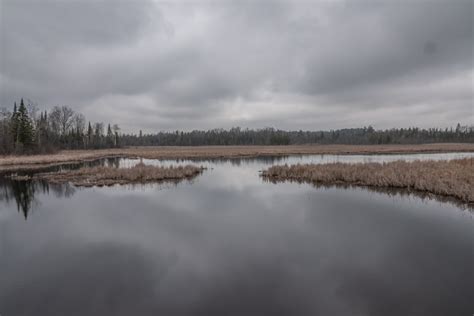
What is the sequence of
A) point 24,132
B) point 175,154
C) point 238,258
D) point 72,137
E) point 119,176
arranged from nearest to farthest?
point 238,258
point 119,176
point 24,132
point 175,154
point 72,137

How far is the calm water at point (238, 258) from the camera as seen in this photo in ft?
17.0

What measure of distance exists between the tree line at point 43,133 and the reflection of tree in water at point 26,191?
33773mm

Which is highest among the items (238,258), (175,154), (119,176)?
(175,154)

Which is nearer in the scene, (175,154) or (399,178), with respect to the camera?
(399,178)

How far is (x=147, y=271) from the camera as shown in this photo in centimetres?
655

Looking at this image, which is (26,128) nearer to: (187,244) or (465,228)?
(187,244)

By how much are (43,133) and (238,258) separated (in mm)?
77421

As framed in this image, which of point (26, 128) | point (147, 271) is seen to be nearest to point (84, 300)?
point (147, 271)

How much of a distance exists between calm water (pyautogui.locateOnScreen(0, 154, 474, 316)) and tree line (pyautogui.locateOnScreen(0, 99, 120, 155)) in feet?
151

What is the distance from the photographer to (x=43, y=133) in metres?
65.6

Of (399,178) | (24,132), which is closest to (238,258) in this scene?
(399,178)

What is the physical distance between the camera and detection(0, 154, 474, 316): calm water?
5184 mm

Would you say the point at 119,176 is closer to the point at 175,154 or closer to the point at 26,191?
the point at 26,191

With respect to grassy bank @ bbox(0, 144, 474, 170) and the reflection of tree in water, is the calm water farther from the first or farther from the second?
grassy bank @ bbox(0, 144, 474, 170)
